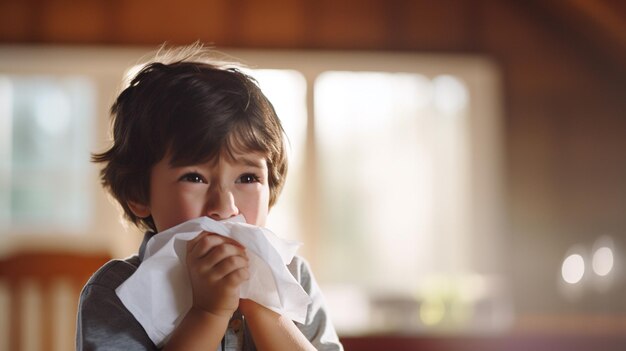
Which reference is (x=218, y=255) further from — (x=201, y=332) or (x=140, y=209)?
(x=140, y=209)

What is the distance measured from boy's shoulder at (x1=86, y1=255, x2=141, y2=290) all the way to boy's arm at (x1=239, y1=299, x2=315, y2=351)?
12 centimetres

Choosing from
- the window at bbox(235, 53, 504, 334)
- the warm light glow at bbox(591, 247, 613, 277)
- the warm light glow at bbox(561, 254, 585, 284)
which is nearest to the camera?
the warm light glow at bbox(591, 247, 613, 277)

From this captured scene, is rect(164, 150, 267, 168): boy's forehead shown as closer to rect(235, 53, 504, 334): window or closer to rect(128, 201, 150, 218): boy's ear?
rect(128, 201, 150, 218): boy's ear

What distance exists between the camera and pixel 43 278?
173 cm

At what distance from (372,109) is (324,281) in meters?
0.88

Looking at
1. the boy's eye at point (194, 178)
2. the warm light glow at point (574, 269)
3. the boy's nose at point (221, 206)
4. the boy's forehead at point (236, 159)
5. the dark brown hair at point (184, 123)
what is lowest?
the warm light glow at point (574, 269)

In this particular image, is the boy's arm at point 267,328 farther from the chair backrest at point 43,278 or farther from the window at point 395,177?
the window at point 395,177

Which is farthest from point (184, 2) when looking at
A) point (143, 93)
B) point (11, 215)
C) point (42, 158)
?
point (143, 93)


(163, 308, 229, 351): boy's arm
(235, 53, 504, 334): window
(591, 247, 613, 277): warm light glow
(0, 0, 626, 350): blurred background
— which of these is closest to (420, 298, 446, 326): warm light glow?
(0, 0, 626, 350): blurred background

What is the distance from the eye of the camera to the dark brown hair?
0.84 meters

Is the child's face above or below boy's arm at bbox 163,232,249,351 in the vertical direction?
above

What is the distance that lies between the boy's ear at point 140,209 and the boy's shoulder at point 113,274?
0.05 m

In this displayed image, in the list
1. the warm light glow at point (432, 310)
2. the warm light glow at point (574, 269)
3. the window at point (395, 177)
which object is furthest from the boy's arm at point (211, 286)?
the window at point (395, 177)

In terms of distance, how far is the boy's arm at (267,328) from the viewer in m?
0.82
